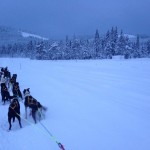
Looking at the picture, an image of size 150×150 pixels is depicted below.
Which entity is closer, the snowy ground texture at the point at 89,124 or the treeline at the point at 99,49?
the snowy ground texture at the point at 89,124

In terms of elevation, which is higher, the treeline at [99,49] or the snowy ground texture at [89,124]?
the treeline at [99,49]

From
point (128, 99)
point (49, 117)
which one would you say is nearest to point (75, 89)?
point (128, 99)

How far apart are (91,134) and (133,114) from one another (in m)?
2.93

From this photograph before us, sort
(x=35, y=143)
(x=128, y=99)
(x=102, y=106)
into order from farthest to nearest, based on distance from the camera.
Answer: (x=128, y=99) → (x=102, y=106) → (x=35, y=143)

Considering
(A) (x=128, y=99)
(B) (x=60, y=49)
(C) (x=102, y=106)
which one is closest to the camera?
(C) (x=102, y=106)

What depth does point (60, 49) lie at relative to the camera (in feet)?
280

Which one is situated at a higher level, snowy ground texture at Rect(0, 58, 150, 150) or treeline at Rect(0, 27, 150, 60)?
treeline at Rect(0, 27, 150, 60)

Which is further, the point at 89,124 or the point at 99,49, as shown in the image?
the point at 99,49

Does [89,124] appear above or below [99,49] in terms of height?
below

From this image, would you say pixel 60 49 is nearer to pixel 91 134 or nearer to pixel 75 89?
pixel 75 89

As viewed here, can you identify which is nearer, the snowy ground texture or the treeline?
the snowy ground texture

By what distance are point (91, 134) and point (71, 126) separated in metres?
1.17

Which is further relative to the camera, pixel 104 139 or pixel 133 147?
pixel 104 139

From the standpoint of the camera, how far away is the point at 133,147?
8195 millimetres
